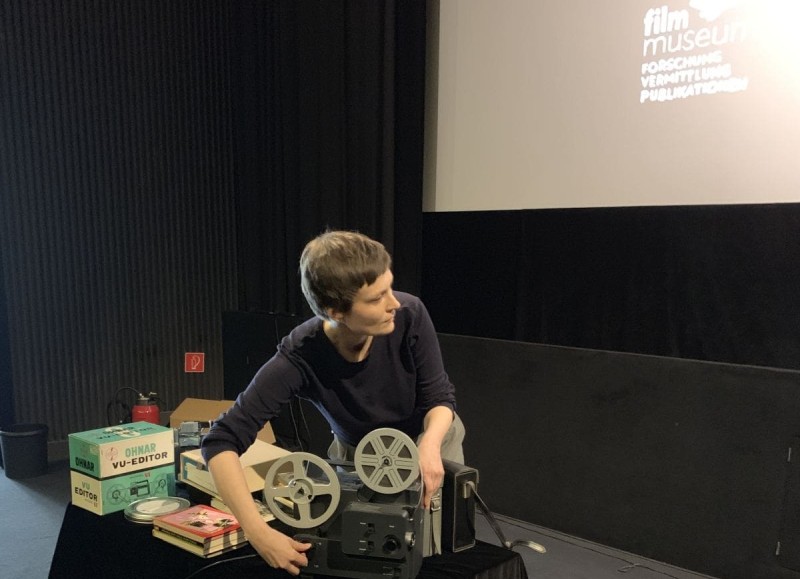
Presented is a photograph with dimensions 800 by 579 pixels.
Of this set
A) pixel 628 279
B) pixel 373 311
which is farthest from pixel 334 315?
pixel 628 279

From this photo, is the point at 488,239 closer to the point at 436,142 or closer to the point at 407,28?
the point at 436,142

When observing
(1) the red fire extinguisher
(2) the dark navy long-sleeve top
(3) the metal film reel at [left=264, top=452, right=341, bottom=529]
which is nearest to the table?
(3) the metal film reel at [left=264, top=452, right=341, bottom=529]

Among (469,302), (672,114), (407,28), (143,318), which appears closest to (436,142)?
(407,28)

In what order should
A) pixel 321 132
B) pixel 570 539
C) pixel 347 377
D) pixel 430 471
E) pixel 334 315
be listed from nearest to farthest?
1. pixel 430 471
2. pixel 334 315
3. pixel 347 377
4. pixel 570 539
5. pixel 321 132

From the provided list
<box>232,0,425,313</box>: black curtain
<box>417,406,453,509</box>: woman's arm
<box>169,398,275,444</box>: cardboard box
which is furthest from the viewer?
<box>169,398,275,444</box>: cardboard box

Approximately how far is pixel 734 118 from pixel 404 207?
50.4 inches

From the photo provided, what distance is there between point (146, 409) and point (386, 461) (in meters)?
2.37

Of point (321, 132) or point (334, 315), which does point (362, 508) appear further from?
point (321, 132)

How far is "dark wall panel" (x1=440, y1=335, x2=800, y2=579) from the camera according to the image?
6.03 ft

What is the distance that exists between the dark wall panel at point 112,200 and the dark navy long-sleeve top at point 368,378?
2.22m

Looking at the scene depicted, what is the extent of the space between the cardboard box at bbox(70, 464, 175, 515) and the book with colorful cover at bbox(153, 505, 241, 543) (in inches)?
6.3

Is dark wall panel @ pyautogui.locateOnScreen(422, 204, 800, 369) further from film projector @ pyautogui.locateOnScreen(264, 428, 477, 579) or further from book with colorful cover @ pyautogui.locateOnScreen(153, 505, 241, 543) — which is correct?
book with colorful cover @ pyautogui.locateOnScreen(153, 505, 241, 543)

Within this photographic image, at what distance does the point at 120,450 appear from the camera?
1.31m

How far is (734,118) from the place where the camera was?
181 cm
